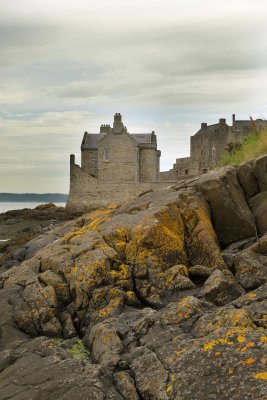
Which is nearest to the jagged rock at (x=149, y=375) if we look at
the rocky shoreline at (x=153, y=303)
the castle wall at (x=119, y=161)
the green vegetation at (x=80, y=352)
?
the rocky shoreline at (x=153, y=303)

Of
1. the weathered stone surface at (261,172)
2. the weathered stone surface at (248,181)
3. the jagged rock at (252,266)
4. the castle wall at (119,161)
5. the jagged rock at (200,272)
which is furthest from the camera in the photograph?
the castle wall at (119,161)

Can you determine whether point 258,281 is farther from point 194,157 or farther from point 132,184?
Result: point 194,157

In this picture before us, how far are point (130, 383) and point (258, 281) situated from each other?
11.7 feet

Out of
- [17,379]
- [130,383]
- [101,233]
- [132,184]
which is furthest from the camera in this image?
[132,184]

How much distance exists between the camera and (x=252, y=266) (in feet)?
30.5

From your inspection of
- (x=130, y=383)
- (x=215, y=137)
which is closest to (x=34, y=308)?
(x=130, y=383)

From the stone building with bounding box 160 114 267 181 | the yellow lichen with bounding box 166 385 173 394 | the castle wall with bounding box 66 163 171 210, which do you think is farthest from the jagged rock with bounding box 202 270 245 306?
the stone building with bounding box 160 114 267 181

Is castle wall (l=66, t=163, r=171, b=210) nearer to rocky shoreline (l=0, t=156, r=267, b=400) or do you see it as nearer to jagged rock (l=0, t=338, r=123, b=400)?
rocky shoreline (l=0, t=156, r=267, b=400)

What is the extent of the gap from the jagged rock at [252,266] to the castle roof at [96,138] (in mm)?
47309

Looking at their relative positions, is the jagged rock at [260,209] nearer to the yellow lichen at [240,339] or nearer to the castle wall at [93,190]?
the yellow lichen at [240,339]

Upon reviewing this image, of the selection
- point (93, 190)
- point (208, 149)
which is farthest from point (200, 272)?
point (208, 149)

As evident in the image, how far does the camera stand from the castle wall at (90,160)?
2232 inches

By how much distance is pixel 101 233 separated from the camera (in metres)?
11.0

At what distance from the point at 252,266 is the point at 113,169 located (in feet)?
152
